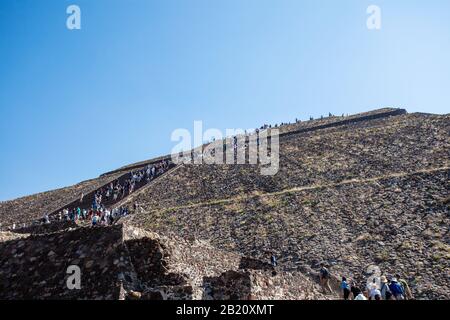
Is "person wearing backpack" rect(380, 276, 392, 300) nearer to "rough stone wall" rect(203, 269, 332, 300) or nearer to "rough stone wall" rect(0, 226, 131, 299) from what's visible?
"rough stone wall" rect(203, 269, 332, 300)

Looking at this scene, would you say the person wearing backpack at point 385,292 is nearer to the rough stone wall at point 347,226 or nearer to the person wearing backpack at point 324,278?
the rough stone wall at point 347,226

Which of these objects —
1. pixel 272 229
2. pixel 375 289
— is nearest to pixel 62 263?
pixel 375 289

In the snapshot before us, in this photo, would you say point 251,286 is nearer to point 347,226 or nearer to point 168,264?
point 168,264

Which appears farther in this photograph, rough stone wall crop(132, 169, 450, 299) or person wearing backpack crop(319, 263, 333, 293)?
rough stone wall crop(132, 169, 450, 299)

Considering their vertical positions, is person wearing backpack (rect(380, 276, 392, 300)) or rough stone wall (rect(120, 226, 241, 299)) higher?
rough stone wall (rect(120, 226, 241, 299))

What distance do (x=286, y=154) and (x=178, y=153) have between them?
12611mm

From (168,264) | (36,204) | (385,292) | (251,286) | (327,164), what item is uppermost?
(327,164)

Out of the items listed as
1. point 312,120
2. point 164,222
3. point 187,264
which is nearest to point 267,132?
point 312,120

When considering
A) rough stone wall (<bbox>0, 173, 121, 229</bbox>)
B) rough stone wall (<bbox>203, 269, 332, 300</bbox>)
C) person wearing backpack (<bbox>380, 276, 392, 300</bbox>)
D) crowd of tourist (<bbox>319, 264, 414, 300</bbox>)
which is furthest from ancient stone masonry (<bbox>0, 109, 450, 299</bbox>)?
person wearing backpack (<bbox>380, 276, 392, 300</bbox>)

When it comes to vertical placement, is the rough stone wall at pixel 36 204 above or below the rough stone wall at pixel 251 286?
above

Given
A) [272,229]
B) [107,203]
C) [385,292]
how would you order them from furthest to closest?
[107,203]
[272,229]
[385,292]

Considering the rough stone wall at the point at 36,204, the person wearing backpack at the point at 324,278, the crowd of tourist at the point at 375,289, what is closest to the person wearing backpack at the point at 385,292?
the crowd of tourist at the point at 375,289

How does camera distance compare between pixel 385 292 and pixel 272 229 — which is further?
pixel 272 229

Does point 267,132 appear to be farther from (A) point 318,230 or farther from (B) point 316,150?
(A) point 318,230
